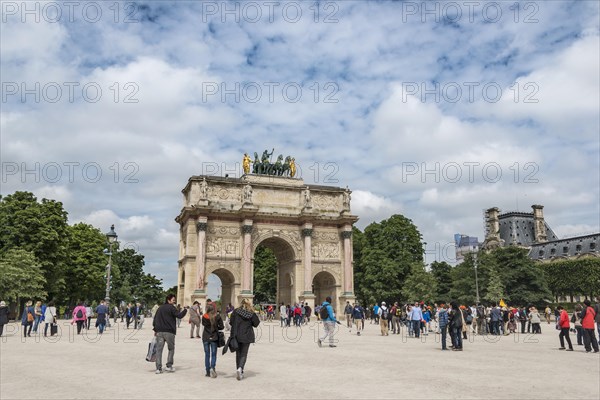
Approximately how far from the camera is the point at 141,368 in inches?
492

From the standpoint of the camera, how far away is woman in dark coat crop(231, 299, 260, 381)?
1080 cm

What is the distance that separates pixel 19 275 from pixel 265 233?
22.0 m

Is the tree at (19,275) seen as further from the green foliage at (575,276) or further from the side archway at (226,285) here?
the green foliage at (575,276)

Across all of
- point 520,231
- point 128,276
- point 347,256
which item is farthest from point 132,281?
point 520,231

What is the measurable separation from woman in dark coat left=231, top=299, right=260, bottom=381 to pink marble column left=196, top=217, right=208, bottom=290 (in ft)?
123

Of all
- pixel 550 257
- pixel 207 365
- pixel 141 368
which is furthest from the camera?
pixel 550 257

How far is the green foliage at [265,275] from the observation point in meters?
71.1

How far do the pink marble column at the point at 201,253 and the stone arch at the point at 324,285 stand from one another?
1202 cm

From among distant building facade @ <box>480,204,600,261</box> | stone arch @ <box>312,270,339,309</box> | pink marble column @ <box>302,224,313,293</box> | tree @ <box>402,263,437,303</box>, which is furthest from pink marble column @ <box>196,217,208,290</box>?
distant building facade @ <box>480,204,600,261</box>

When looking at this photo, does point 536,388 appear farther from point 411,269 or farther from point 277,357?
point 411,269

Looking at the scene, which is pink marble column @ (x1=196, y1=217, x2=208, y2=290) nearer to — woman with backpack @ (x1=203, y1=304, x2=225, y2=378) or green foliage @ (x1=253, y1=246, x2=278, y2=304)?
green foliage @ (x1=253, y1=246, x2=278, y2=304)

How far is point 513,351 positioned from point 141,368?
12.1 m

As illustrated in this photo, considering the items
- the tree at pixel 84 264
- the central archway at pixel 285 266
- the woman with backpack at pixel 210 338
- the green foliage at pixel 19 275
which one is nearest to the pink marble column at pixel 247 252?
the central archway at pixel 285 266

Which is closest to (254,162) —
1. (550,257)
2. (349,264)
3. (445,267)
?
(349,264)
